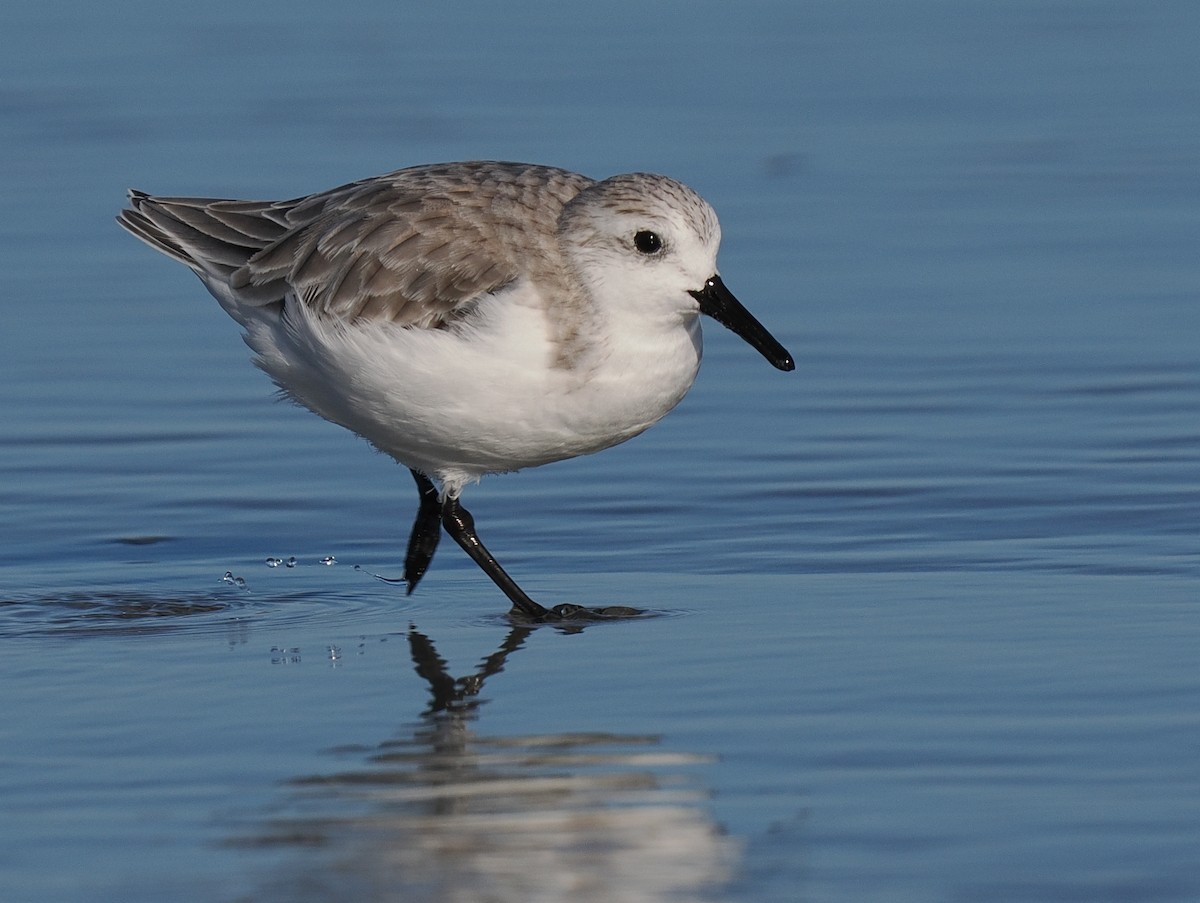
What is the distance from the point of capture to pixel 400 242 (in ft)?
23.4

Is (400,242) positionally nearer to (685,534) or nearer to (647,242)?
(647,242)

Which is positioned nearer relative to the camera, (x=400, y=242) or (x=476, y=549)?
(x=400, y=242)

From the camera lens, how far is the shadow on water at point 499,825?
180 inches

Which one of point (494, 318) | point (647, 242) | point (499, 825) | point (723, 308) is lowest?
point (499, 825)

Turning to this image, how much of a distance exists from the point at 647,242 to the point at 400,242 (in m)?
0.85

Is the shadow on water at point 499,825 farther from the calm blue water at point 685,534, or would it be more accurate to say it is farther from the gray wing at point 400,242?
the gray wing at point 400,242

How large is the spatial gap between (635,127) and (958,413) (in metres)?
4.78

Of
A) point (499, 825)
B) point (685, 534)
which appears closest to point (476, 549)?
point (685, 534)

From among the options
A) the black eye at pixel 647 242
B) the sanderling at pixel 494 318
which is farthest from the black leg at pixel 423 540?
the black eye at pixel 647 242

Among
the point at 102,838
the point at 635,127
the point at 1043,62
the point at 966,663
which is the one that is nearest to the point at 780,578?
the point at 966,663

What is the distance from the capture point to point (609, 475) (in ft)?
27.8

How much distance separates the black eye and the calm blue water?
107cm

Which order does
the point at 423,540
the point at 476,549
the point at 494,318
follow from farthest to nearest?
the point at 423,540
the point at 476,549
the point at 494,318

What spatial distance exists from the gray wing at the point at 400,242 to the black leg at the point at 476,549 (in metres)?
0.77
